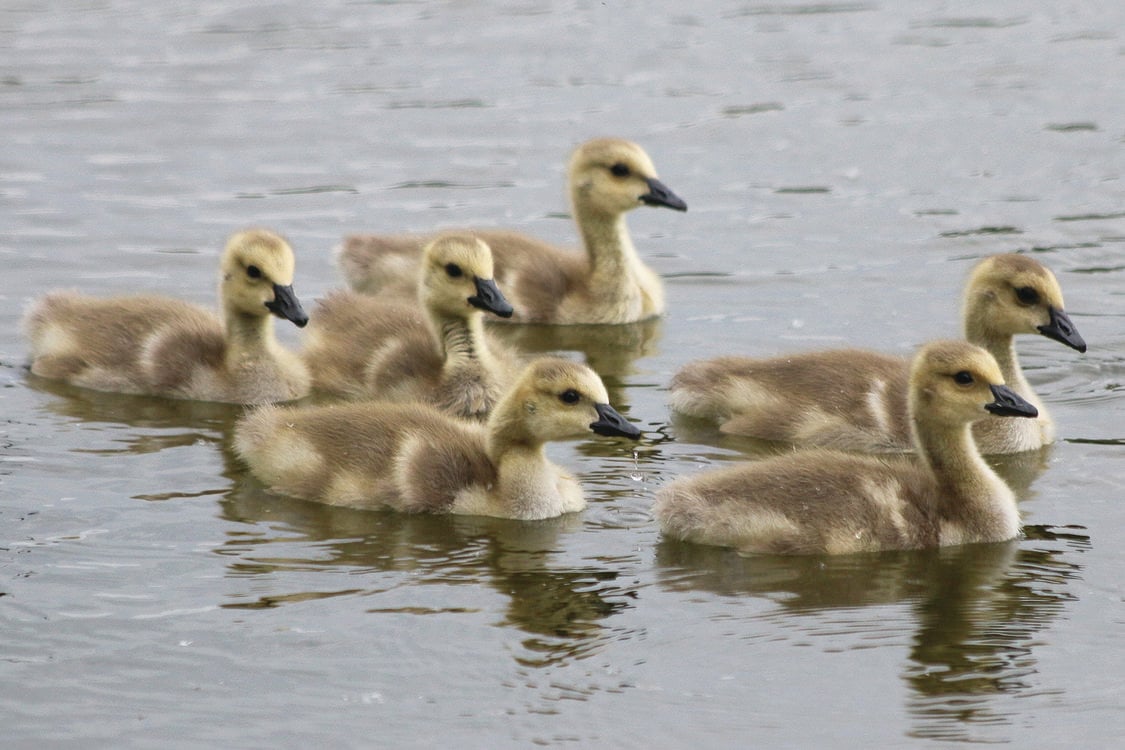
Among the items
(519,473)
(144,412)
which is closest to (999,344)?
(519,473)

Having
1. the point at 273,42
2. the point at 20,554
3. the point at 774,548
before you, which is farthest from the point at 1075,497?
the point at 273,42

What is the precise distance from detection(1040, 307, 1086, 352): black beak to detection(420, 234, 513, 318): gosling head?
2.37 meters

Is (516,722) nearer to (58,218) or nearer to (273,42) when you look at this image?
(58,218)

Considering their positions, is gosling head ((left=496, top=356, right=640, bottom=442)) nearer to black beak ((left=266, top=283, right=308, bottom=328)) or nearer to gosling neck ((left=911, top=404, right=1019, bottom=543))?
gosling neck ((left=911, top=404, right=1019, bottom=543))

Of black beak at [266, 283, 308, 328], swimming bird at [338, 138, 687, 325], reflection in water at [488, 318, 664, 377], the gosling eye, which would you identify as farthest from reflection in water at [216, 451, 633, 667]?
swimming bird at [338, 138, 687, 325]

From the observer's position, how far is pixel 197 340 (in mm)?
9633

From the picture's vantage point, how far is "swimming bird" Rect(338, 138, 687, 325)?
36.4ft

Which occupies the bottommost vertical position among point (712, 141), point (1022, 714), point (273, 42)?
point (1022, 714)

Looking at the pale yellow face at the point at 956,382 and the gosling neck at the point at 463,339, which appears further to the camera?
the gosling neck at the point at 463,339

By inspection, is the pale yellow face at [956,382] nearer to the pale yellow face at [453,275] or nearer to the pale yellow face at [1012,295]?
the pale yellow face at [1012,295]

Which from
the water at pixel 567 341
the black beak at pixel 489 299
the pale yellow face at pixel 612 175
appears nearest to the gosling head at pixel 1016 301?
the water at pixel 567 341

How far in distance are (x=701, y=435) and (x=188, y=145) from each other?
21.6 feet

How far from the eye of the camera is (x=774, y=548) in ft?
24.3

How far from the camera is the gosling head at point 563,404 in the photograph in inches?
303
